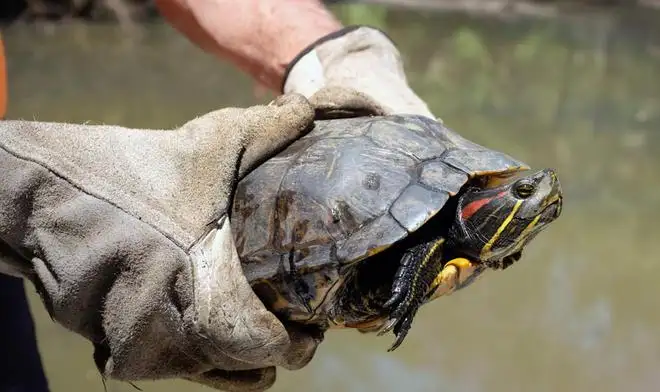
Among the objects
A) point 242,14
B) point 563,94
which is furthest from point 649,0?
point 242,14

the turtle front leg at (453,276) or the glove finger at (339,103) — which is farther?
the glove finger at (339,103)

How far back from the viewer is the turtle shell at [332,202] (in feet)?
5.65

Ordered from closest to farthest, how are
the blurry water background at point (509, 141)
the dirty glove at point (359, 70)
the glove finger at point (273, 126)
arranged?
the glove finger at point (273, 126) < the dirty glove at point (359, 70) < the blurry water background at point (509, 141)

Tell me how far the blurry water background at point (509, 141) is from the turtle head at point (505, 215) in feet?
7.82

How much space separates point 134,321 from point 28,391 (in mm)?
644

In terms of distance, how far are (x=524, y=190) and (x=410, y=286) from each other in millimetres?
378

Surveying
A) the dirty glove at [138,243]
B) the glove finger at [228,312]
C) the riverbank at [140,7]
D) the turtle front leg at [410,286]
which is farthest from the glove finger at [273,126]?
the riverbank at [140,7]

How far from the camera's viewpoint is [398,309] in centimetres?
165

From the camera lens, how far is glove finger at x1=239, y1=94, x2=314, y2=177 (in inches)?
68.8

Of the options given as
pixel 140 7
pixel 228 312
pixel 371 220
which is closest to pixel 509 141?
pixel 371 220

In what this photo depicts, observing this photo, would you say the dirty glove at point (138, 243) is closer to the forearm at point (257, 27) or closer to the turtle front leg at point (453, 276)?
the turtle front leg at point (453, 276)

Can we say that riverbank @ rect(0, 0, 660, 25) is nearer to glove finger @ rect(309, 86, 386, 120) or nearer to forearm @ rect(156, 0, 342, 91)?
forearm @ rect(156, 0, 342, 91)

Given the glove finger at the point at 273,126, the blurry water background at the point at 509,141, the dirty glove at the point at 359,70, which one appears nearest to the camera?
the glove finger at the point at 273,126

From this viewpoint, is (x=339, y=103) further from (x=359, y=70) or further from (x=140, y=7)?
(x=140, y=7)
